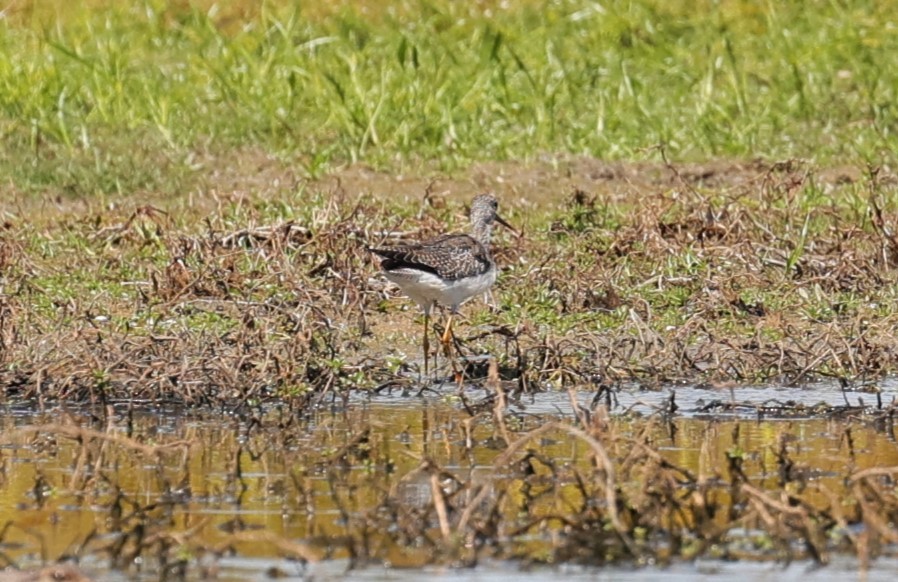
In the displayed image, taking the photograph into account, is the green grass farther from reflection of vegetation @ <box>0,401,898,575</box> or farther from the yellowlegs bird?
reflection of vegetation @ <box>0,401,898,575</box>

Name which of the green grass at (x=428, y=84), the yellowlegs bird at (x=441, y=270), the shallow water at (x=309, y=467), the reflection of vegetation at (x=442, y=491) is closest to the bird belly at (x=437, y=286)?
the yellowlegs bird at (x=441, y=270)

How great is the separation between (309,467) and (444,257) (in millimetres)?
2337

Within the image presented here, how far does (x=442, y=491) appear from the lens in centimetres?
632

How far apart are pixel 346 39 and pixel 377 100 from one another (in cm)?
175

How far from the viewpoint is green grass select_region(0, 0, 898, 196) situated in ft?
43.4

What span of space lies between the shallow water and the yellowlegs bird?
1.95 ft

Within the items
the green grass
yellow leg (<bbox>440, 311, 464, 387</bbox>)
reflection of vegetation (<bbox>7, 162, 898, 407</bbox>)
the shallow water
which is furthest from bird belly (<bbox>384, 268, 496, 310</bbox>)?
the green grass

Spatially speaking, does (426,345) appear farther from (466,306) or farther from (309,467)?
(309,467)

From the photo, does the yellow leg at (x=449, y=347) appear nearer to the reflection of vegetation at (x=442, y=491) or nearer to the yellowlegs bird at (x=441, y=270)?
the yellowlegs bird at (x=441, y=270)

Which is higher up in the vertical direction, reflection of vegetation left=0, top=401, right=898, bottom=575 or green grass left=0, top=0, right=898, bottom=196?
green grass left=0, top=0, right=898, bottom=196

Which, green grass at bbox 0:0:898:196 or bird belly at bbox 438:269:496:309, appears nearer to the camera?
bird belly at bbox 438:269:496:309

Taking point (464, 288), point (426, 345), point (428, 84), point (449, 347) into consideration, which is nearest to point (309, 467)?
point (449, 347)

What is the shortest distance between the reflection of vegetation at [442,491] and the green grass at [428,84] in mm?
4703

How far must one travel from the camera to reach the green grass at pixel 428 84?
1323 cm
